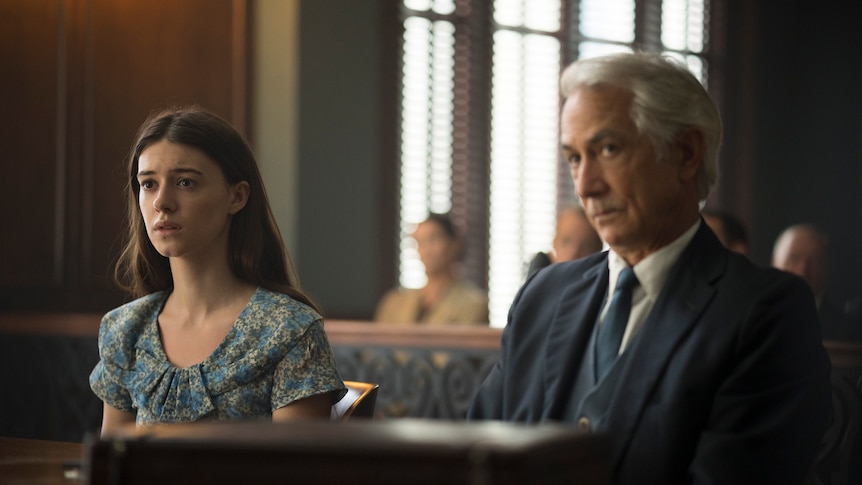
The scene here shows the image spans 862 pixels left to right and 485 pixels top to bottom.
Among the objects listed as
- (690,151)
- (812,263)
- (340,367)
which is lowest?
(340,367)

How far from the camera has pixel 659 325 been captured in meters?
2.16

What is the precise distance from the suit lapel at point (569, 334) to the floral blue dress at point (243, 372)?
15.9 inches

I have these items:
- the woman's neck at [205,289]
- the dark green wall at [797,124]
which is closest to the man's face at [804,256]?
the dark green wall at [797,124]

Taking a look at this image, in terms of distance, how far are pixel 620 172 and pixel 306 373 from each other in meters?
0.70

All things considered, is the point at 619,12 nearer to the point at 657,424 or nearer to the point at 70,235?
the point at 70,235

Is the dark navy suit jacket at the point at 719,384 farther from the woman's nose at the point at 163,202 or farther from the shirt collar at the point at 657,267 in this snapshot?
the woman's nose at the point at 163,202

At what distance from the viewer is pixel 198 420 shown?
223 cm

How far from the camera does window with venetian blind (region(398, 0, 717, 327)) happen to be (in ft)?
27.1

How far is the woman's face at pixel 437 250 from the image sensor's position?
267 inches

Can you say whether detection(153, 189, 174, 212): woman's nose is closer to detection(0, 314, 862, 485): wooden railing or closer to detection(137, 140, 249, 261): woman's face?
detection(137, 140, 249, 261): woman's face

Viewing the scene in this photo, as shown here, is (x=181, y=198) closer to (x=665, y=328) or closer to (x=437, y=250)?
(x=665, y=328)

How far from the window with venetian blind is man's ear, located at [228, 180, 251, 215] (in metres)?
5.72


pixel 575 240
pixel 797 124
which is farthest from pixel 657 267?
pixel 797 124

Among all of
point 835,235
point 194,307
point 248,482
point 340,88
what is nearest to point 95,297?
point 340,88
